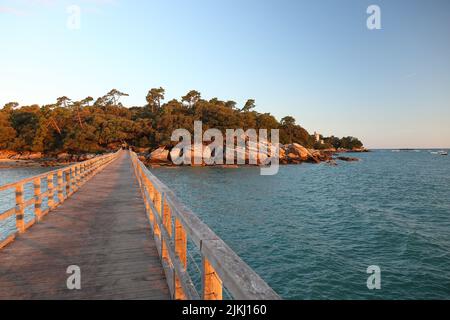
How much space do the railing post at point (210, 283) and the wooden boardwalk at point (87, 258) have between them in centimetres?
184

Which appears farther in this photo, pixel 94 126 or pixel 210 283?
pixel 94 126

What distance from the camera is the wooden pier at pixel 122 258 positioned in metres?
2.21

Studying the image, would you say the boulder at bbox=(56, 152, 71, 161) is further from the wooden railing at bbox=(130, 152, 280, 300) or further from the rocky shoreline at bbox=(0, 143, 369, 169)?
the wooden railing at bbox=(130, 152, 280, 300)

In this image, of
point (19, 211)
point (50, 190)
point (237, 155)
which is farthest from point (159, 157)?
point (19, 211)

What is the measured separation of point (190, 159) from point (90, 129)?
101ft

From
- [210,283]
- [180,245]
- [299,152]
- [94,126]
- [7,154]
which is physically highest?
[94,126]

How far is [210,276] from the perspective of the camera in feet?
7.47

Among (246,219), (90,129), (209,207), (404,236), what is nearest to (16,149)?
(90,129)

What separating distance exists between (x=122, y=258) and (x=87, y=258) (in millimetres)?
627

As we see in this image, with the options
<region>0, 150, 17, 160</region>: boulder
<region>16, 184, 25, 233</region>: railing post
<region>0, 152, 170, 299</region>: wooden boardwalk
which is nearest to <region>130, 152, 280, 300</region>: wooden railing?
<region>0, 152, 170, 299</region>: wooden boardwalk

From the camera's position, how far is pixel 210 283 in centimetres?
227

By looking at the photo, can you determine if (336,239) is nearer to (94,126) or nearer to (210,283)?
(210,283)

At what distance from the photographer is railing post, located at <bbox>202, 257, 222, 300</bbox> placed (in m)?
2.25

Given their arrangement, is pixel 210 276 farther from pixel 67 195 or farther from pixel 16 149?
pixel 16 149
